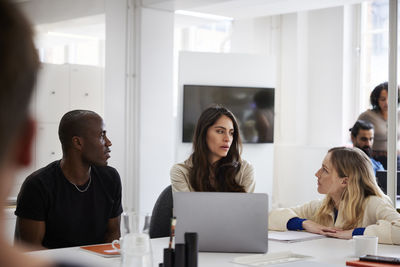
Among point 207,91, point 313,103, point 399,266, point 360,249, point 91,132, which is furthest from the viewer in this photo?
point 313,103

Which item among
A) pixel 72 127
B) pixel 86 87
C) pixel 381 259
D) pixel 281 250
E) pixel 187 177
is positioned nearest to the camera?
pixel 381 259

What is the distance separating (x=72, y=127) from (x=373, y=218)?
1.45m

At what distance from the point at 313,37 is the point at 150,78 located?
2508 millimetres

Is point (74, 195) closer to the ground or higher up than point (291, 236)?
higher up

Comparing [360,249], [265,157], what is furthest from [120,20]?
[360,249]

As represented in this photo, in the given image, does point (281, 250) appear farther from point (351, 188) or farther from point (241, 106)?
point (241, 106)

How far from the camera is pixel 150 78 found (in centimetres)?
584

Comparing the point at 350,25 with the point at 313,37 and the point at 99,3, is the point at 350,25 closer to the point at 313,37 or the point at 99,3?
the point at 313,37

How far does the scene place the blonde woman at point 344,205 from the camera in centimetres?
266

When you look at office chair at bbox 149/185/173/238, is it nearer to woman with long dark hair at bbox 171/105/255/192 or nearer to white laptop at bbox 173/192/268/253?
woman with long dark hair at bbox 171/105/255/192

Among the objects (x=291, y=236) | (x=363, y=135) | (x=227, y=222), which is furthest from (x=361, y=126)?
(x=227, y=222)

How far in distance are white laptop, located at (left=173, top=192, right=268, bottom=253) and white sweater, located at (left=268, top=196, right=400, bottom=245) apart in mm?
581

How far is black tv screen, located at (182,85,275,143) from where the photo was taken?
6.38 meters

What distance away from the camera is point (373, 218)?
2.71 m
